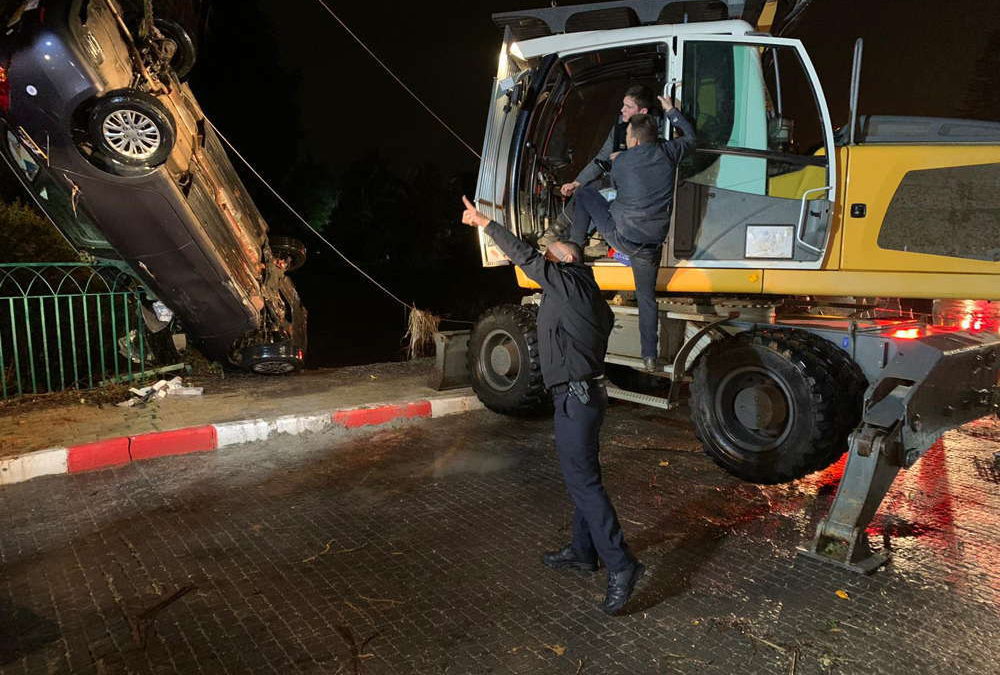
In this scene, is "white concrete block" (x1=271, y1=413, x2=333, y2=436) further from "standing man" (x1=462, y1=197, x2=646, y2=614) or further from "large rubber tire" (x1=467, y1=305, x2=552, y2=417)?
"standing man" (x1=462, y1=197, x2=646, y2=614)

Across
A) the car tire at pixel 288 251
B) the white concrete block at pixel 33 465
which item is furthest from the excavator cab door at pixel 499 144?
the white concrete block at pixel 33 465

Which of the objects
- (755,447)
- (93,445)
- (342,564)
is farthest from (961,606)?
(93,445)

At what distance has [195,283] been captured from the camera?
7.32m

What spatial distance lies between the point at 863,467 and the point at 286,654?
10.6ft

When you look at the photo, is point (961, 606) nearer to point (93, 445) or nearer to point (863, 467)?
point (863, 467)

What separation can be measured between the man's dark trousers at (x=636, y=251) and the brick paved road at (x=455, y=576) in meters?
1.15

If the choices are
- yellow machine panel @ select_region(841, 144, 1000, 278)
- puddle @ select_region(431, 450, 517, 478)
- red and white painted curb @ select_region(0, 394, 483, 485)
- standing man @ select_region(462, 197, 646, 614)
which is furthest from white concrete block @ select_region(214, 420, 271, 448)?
yellow machine panel @ select_region(841, 144, 1000, 278)

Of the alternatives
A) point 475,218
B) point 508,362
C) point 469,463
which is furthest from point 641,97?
point 469,463

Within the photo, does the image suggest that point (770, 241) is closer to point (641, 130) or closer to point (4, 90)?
point (641, 130)

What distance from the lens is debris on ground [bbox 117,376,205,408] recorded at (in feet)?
23.4

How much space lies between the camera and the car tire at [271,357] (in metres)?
8.19

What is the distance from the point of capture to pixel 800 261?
527 cm

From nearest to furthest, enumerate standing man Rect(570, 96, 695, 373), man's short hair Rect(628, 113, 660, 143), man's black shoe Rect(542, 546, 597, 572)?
man's black shoe Rect(542, 546, 597, 572) → man's short hair Rect(628, 113, 660, 143) → standing man Rect(570, 96, 695, 373)

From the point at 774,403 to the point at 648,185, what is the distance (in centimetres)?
188
